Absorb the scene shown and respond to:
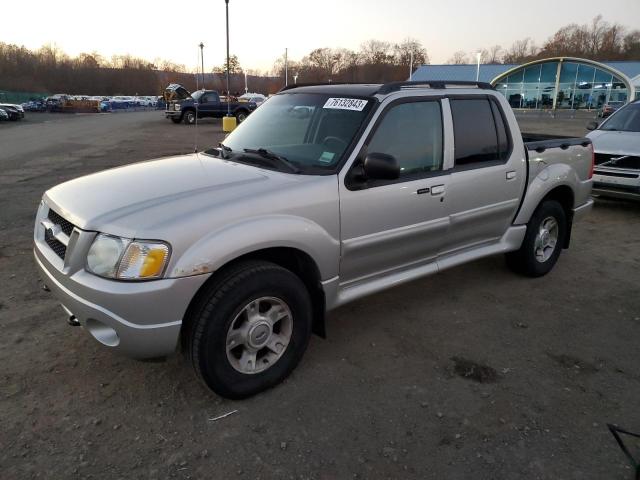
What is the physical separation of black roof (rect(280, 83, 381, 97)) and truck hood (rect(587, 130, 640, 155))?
5.66 m

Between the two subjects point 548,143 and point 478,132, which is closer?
point 478,132

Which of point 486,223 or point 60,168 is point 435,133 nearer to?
point 486,223

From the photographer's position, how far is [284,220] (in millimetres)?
2914

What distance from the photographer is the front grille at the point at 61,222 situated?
2900 mm

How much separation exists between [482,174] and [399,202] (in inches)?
40.2

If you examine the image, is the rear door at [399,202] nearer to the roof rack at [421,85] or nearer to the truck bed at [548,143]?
the roof rack at [421,85]

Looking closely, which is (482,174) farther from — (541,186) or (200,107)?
(200,107)

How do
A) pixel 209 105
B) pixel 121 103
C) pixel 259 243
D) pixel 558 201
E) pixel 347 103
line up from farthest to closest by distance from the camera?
pixel 121 103, pixel 209 105, pixel 558 201, pixel 347 103, pixel 259 243

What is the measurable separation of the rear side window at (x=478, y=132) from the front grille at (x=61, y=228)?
282 cm

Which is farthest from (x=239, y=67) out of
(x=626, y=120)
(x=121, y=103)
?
(x=626, y=120)

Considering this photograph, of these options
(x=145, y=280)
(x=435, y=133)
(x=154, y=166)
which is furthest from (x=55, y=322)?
(x=435, y=133)

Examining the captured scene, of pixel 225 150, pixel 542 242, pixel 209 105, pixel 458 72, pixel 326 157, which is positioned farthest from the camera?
pixel 458 72

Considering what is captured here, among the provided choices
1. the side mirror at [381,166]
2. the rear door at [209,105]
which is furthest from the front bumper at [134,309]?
the rear door at [209,105]

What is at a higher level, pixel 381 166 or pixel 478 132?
pixel 478 132
